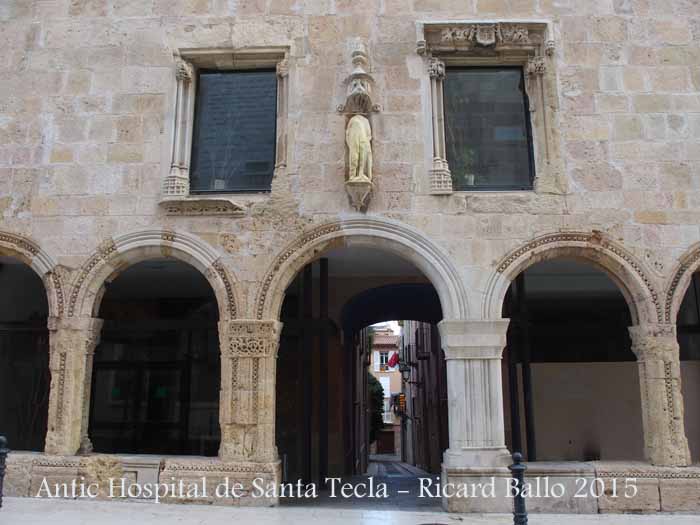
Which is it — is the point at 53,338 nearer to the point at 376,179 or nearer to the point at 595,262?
the point at 376,179

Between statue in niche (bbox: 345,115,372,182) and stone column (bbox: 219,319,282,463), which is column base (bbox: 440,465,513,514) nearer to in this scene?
stone column (bbox: 219,319,282,463)

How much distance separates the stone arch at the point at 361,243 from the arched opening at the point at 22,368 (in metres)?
4.94

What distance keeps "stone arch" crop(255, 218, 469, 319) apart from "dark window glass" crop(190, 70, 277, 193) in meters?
1.06

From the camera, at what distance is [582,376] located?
1063 centimetres

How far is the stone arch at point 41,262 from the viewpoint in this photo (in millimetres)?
7457

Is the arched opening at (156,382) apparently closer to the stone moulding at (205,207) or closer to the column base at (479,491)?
the stone moulding at (205,207)

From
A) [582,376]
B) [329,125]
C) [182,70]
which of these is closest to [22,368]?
[182,70]

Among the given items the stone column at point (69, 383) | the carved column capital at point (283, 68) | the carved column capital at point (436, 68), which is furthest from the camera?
the carved column capital at point (283, 68)

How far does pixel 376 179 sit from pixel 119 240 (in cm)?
325

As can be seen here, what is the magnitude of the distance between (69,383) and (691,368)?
906 centimetres

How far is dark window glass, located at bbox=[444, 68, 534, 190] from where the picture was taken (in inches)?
308

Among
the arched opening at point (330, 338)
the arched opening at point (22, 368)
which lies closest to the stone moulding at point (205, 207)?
the arched opening at point (330, 338)

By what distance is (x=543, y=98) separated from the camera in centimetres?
783

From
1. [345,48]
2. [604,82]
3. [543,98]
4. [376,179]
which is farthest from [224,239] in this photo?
[604,82]
